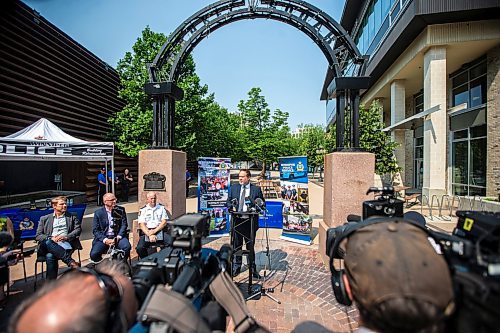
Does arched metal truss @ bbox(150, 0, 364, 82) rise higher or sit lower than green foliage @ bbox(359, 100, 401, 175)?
higher

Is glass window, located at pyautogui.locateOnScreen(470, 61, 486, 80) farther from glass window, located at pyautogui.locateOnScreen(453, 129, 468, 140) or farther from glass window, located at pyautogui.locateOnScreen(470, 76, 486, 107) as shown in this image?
glass window, located at pyautogui.locateOnScreen(453, 129, 468, 140)

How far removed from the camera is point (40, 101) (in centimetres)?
1041

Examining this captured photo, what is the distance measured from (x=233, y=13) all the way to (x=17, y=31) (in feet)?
30.2

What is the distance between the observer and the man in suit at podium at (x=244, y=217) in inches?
165

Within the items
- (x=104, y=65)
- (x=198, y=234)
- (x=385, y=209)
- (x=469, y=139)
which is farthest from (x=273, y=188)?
(x=198, y=234)

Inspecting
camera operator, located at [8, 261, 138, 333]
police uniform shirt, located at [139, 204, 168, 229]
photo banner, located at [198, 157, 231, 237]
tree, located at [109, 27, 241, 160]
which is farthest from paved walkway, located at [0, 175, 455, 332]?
tree, located at [109, 27, 241, 160]

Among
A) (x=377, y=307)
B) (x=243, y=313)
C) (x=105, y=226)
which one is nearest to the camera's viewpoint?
(x=377, y=307)

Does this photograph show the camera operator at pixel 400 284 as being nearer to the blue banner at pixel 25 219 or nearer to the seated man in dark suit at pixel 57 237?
the seated man in dark suit at pixel 57 237

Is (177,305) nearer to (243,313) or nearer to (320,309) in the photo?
(243,313)

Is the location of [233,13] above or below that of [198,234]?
above

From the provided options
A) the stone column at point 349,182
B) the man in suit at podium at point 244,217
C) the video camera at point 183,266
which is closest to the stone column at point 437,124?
the stone column at point 349,182

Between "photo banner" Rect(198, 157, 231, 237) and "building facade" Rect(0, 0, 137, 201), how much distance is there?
639cm

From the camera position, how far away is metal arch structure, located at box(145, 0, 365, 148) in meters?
5.18

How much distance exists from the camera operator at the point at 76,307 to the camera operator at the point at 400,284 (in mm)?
881
